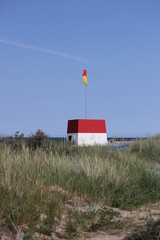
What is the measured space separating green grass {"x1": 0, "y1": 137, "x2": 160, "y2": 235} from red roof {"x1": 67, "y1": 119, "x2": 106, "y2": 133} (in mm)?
10956

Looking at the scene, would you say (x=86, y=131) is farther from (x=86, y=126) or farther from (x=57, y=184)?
(x=57, y=184)

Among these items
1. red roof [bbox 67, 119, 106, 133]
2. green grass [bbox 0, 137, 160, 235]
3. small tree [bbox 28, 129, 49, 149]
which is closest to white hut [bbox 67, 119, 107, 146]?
red roof [bbox 67, 119, 106, 133]

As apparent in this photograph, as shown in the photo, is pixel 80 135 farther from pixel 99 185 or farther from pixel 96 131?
pixel 99 185

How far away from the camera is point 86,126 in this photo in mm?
22719

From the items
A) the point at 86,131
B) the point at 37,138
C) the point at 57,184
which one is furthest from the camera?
the point at 86,131

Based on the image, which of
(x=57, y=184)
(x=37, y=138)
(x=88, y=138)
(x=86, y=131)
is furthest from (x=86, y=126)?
(x=57, y=184)

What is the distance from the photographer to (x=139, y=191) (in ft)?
28.7

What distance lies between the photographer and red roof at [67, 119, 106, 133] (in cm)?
2250

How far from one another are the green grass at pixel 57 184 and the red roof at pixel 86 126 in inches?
431

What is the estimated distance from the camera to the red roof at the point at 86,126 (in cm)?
2250

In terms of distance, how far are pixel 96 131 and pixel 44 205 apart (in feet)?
57.0

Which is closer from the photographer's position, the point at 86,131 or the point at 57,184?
the point at 57,184

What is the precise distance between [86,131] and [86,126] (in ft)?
1.00

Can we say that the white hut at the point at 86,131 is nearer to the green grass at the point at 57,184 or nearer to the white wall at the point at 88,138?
the white wall at the point at 88,138
